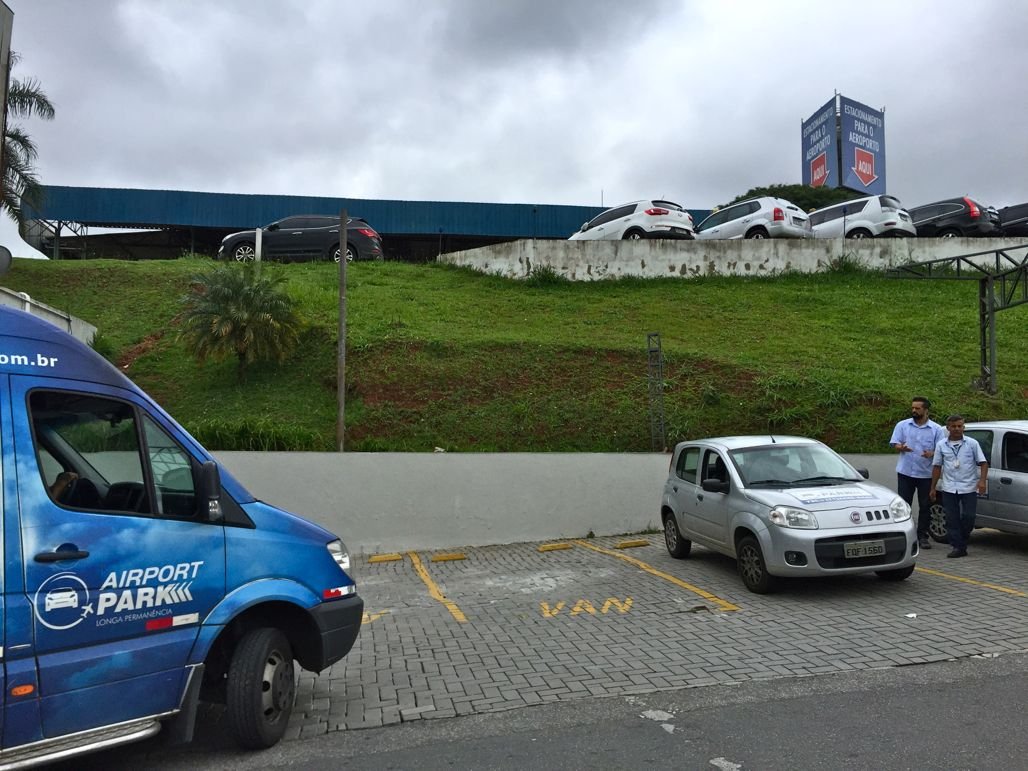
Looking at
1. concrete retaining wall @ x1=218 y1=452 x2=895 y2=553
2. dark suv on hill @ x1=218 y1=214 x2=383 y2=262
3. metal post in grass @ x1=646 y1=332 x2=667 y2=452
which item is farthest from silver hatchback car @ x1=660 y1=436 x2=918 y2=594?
dark suv on hill @ x1=218 y1=214 x2=383 y2=262

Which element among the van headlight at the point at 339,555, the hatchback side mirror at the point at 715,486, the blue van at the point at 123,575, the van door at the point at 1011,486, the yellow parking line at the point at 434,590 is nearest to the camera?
the blue van at the point at 123,575

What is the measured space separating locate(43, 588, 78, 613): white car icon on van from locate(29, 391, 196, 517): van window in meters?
0.39

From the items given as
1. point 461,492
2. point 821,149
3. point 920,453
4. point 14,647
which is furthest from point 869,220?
point 821,149

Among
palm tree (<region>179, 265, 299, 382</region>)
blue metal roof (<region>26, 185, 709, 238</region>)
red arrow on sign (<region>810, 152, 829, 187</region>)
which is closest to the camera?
palm tree (<region>179, 265, 299, 382</region>)

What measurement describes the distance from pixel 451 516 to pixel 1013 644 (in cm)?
739

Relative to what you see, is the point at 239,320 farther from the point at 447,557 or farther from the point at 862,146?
the point at 862,146

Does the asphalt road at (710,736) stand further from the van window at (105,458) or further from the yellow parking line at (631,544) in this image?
the yellow parking line at (631,544)

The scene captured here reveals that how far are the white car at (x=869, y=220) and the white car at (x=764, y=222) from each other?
3.09ft

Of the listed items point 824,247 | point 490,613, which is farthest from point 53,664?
point 824,247

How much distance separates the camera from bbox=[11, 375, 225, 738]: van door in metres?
3.45

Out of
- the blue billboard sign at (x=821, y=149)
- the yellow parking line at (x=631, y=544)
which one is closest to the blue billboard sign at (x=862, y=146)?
the blue billboard sign at (x=821, y=149)

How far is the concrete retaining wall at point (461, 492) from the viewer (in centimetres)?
1119

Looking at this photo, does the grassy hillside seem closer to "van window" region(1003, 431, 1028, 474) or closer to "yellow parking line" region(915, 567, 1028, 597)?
"van window" region(1003, 431, 1028, 474)

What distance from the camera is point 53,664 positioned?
3.41 metres
